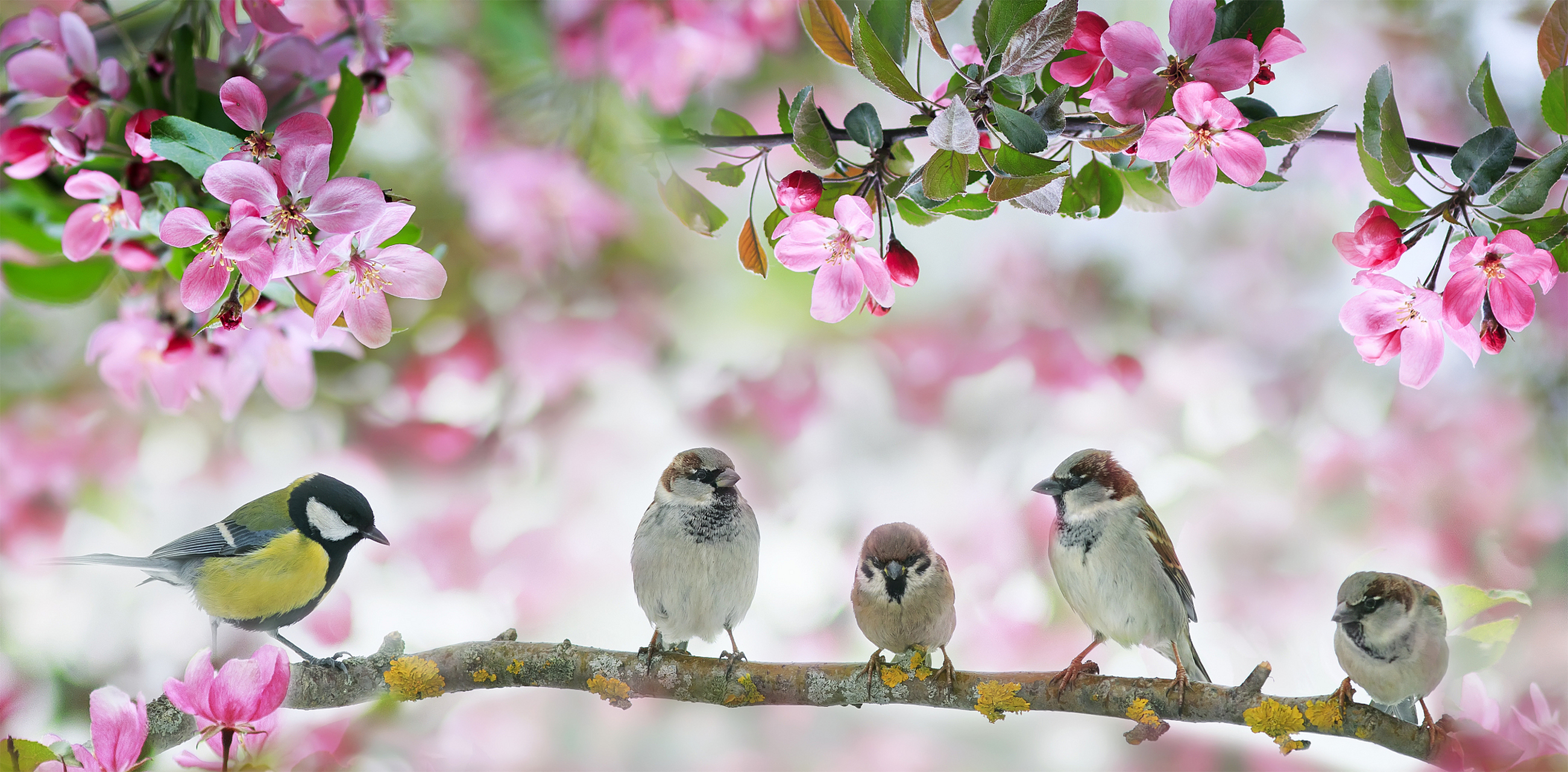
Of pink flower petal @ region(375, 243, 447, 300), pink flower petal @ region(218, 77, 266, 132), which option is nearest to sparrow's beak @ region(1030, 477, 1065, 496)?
pink flower petal @ region(375, 243, 447, 300)

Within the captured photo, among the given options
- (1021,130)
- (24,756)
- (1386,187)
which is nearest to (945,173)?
(1021,130)

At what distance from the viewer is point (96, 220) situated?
1.97 feet

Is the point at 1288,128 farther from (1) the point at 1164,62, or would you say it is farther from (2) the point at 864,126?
(2) the point at 864,126

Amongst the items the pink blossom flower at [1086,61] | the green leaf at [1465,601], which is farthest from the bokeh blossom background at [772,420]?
the pink blossom flower at [1086,61]

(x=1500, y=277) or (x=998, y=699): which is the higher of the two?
(x=1500, y=277)

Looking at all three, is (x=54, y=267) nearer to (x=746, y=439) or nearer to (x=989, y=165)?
(x=746, y=439)

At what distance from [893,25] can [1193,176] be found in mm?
199

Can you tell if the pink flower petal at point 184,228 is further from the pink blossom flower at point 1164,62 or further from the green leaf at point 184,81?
the pink blossom flower at point 1164,62

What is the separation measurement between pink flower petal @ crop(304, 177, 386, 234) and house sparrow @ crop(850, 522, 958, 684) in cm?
43

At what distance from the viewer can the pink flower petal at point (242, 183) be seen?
46cm

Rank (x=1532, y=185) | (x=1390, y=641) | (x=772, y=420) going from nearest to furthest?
(x=1532, y=185)
(x=1390, y=641)
(x=772, y=420)

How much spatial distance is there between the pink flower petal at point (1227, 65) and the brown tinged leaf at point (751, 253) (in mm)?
281

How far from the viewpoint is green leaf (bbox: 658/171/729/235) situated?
601mm

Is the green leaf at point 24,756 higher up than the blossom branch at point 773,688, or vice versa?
the blossom branch at point 773,688
